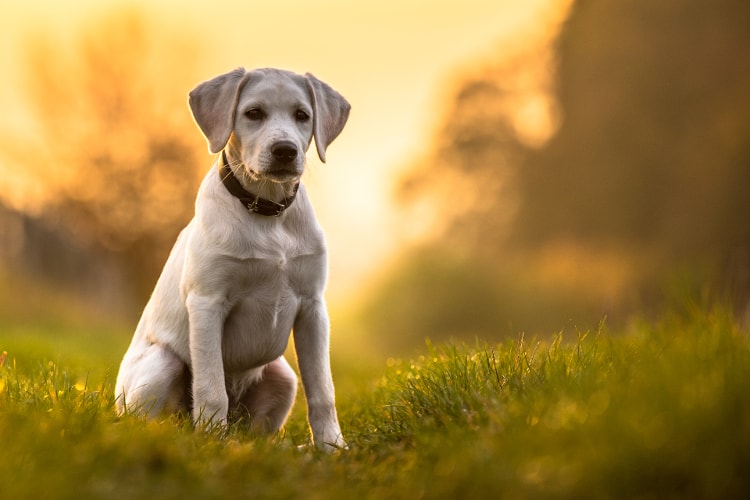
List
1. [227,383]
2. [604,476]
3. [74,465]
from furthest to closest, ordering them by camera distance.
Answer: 1. [227,383]
2. [74,465]
3. [604,476]

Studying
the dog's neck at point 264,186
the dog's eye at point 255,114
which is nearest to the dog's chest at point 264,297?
the dog's neck at point 264,186

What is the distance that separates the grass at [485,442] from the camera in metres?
2.79

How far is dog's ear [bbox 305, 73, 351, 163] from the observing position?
4.98 metres

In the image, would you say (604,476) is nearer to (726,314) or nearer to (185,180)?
(726,314)

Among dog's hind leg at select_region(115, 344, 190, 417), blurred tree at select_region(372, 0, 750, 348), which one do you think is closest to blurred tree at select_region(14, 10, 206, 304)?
blurred tree at select_region(372, 0, 750, 348)

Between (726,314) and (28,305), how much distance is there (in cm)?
Answer: 1371

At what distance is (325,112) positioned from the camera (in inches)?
199

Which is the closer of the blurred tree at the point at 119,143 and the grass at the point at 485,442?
the grass at the point at 485,442

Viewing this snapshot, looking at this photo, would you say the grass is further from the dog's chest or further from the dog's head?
the dog's head

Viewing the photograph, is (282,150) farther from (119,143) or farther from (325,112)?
(119,143)

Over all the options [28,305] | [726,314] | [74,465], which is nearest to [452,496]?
[74,465]

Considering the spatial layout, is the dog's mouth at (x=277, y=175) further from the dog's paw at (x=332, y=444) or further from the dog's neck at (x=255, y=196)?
the dog's paw at (x=332, y=444)

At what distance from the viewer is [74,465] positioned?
309 centimetres

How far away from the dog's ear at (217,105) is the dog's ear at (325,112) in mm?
437
